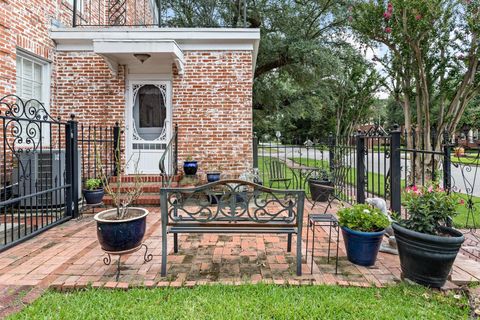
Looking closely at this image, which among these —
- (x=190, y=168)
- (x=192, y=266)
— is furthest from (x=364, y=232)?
(x=190, y=168)

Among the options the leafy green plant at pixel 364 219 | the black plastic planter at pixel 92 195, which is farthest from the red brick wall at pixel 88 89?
the leafy green plant at pixel 364 219

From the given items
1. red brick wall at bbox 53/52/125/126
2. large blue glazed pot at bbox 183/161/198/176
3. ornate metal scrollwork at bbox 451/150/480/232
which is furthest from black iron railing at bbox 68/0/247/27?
ornate metal scrollwork at bbox 451/150/480/232

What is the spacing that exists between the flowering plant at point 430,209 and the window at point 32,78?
6.83 m

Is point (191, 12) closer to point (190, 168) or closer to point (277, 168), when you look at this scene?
point (190, 168)

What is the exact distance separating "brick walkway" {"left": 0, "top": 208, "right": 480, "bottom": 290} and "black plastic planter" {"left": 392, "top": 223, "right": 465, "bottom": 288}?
25cm

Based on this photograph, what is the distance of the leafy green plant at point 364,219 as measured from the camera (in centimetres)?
305

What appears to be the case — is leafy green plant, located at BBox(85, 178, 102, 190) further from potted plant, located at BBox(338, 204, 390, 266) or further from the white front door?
potted plant, located at BBox(338, 204, 390, 266)

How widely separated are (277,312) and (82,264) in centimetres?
218

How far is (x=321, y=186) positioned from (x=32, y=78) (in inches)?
251

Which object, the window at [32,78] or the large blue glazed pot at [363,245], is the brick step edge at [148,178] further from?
the large blue glazed pot at [363,245]

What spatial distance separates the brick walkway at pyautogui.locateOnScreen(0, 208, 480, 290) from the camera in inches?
109

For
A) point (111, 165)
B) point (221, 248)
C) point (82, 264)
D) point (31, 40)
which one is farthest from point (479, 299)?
point (31, 40)

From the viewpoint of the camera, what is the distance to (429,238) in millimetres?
2529

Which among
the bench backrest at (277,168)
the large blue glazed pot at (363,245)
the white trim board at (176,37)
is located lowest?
the large blue glazed pot at (363,245)
